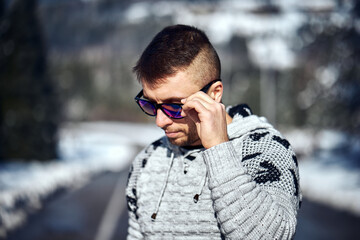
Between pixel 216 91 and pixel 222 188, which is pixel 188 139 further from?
pixel 222 188

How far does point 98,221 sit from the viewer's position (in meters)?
8.17

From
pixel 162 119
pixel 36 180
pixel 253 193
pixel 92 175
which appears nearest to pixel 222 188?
pixel 253 193

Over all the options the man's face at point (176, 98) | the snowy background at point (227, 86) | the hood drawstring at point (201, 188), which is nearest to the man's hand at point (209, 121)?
the man's face at point (176, 98)

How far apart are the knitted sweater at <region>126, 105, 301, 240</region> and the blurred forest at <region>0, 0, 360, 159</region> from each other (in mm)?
643

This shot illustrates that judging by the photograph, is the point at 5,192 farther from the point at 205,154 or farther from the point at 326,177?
the point at 326,177

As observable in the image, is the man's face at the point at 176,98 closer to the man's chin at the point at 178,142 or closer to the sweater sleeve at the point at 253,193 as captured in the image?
the man's chin at the point at 178,142

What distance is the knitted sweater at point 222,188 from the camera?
162 centimetres

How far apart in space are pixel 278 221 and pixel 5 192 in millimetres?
7828

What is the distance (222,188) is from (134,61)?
14390 mm

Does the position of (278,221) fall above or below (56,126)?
above

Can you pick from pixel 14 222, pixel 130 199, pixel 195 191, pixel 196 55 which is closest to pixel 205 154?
pixel 195 191

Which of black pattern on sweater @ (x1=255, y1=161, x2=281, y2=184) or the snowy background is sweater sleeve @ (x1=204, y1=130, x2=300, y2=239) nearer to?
black pattern on sweater @ (x1=255, y1=161, x2=281, y2=184)

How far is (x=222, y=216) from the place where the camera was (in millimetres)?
1646

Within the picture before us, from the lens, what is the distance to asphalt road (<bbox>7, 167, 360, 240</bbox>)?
23.0 ft
